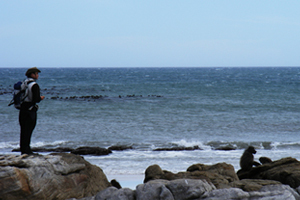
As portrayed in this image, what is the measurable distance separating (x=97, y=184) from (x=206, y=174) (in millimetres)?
2453

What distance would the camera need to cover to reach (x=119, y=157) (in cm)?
1417

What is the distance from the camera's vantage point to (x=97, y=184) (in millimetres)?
7676

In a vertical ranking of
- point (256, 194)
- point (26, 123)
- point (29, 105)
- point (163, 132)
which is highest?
point (29, 105)

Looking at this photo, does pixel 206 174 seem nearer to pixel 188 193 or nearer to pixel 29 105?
pixel 188 193

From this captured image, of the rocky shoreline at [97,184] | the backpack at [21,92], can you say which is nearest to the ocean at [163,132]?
the rocky shoreline at [97,184]

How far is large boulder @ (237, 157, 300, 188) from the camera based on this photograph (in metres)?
7.36

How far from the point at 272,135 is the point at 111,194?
49.4 ft

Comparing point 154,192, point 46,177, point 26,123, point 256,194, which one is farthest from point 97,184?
point 256,194

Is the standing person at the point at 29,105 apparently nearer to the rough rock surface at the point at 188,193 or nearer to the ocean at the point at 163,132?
the rough rock surface at the point at 188,193

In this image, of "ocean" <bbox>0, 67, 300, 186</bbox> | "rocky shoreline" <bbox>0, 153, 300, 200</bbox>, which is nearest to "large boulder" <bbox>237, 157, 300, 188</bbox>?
"rocky shoreline" <bbox>0, 153, 300, 200</bbox>

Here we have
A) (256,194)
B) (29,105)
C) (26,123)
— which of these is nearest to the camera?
(256,194)

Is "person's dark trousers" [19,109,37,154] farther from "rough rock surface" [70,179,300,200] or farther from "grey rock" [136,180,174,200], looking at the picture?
"grey rock" [136,180,174,200]

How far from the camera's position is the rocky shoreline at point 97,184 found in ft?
20.6

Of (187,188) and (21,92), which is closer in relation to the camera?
(187,188)
